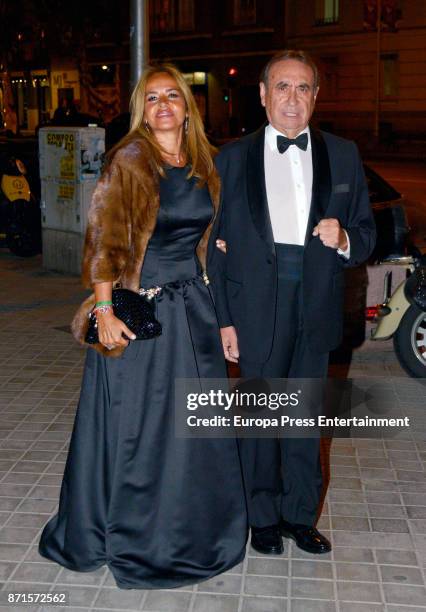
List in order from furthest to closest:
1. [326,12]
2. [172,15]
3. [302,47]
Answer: [172,15]
[302,47]
[326,12]

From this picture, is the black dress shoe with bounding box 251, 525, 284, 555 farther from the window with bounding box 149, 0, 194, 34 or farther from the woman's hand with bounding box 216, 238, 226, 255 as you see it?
the window with bounding box 149, 0, 194, 34

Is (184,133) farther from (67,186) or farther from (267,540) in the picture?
(67,186)

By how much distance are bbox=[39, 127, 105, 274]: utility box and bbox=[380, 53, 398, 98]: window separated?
28773 mm

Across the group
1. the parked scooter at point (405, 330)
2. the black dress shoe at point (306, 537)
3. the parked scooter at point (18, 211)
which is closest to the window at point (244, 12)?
the parked scooter at point (18, 211)

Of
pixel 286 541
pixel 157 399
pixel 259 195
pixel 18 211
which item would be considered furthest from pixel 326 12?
pixel 157 399

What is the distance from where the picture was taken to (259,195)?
358cm

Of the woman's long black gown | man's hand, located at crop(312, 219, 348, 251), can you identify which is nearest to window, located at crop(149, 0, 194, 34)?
the woman's long black gown

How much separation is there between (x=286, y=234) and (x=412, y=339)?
2.94 meters

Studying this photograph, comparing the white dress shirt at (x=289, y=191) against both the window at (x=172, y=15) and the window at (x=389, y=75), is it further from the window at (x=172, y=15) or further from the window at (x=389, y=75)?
the window at (x=172, y=15)

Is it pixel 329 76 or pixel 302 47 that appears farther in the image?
pixel 329 76

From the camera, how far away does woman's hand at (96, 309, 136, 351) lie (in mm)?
3369

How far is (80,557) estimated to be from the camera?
3.66m

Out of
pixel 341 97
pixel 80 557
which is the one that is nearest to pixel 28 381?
pixel 80 557

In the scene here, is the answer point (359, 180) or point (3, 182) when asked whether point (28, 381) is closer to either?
point (359, 180)
